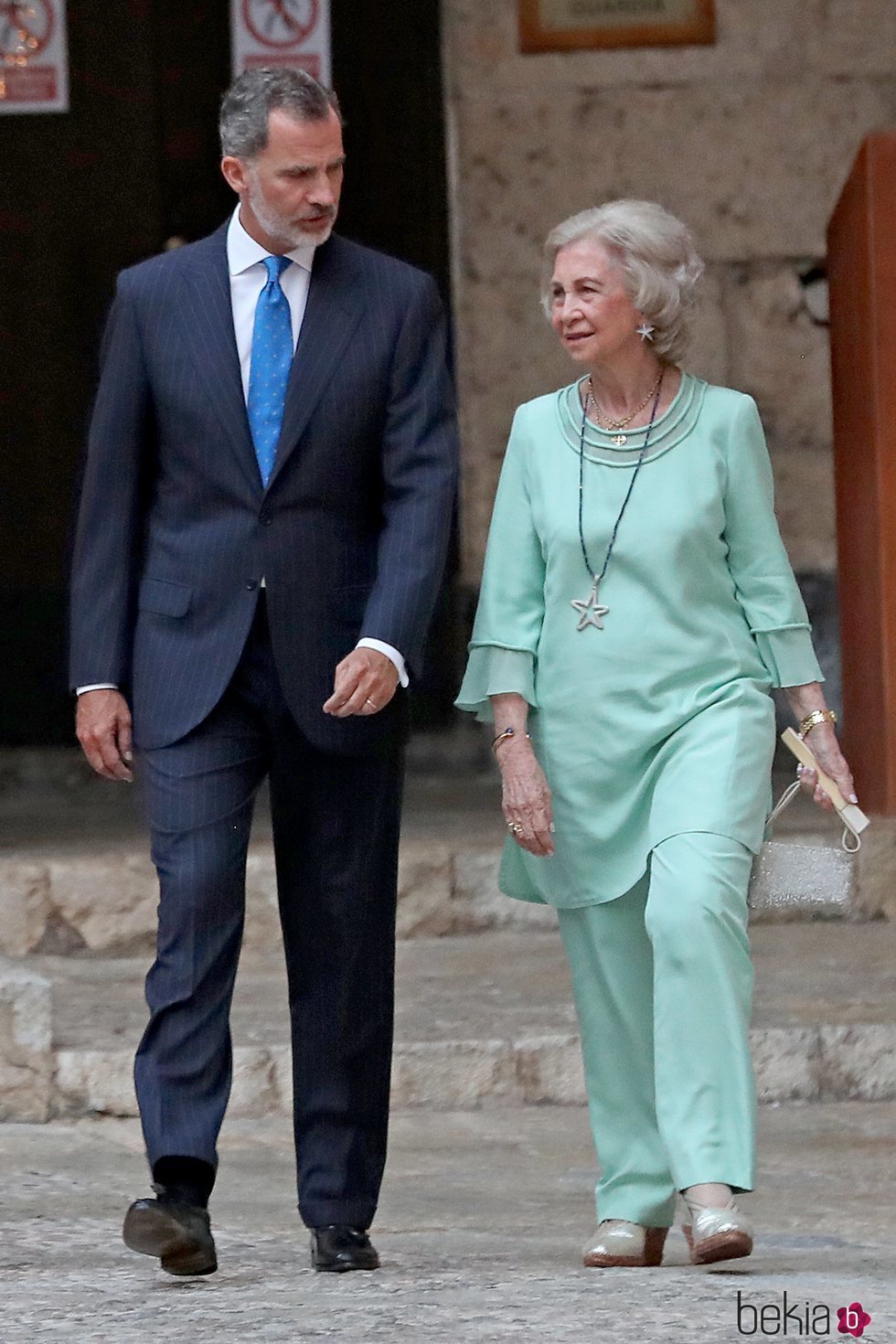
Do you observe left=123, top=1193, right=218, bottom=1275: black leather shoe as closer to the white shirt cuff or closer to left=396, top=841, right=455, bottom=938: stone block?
the white shirt cuff

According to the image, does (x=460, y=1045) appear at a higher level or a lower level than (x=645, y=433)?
lower

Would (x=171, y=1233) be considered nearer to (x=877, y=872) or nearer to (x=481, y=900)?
(x=481, y=900)

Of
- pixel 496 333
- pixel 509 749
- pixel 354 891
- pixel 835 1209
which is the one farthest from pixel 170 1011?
pixel 496 333

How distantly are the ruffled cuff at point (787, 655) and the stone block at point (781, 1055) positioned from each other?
5.68ft

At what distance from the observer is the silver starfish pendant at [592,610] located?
399 centimetres

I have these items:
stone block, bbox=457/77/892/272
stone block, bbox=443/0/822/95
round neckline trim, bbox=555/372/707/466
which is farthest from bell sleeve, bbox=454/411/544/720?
stone block, bbox=443/0/822/95

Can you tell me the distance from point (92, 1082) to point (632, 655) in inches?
81.1

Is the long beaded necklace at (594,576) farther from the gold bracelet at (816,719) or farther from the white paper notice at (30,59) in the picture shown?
the white paper notice at (30,59)

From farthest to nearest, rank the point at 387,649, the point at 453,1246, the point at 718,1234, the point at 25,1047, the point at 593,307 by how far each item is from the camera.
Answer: the point at 25,1047
the point at 453,1246
the point at 593,307
the point at 387,649
the point at 718,1234

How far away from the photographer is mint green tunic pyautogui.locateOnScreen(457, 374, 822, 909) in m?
3.96

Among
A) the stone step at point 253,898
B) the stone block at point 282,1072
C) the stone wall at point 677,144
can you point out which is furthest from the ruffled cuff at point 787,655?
the stone wall at point 677,144

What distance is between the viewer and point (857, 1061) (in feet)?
18.4

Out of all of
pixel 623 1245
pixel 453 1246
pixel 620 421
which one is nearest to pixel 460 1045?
pixel 453 1246

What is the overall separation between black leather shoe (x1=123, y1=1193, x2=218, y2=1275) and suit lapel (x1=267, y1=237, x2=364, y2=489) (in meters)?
1.11
